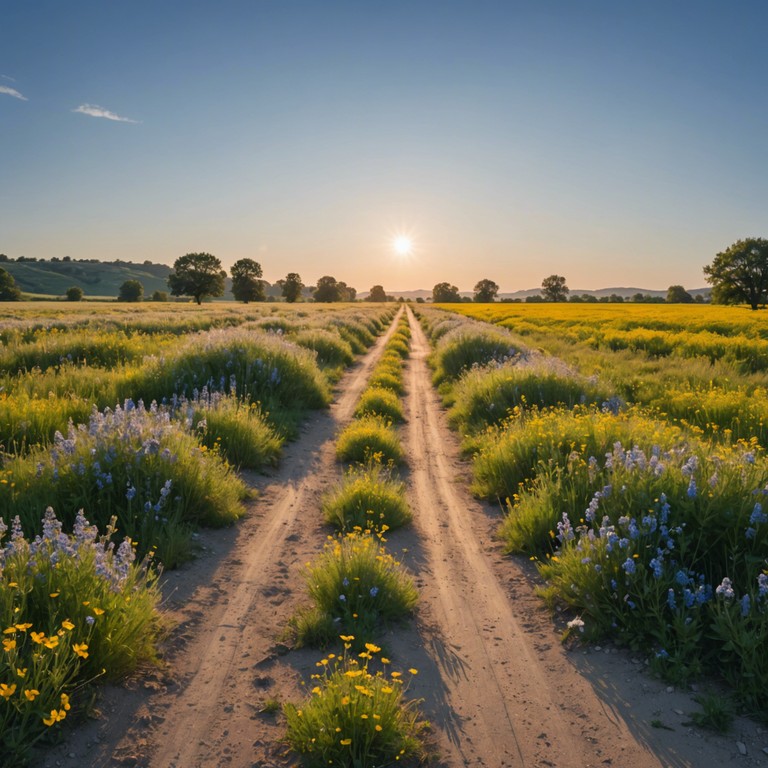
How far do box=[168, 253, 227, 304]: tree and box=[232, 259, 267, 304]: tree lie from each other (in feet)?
33.0

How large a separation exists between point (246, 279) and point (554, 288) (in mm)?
80420

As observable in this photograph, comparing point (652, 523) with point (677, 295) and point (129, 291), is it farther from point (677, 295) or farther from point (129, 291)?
point (677, 295)

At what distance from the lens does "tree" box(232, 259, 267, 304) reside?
93375 mm

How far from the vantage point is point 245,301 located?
97.3 meters

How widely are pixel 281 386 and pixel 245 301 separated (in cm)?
8954

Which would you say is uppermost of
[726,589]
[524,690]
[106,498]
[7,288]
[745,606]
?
[7,288]

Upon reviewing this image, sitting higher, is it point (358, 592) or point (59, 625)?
point (59, 625)

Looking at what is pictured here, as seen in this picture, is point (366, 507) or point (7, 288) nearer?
point (366, 507)

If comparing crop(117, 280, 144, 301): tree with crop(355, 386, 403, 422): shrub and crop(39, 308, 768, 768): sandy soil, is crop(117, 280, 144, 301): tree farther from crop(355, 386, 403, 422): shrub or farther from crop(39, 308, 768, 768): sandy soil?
crop(39, 308, 768, 768): sandy soil

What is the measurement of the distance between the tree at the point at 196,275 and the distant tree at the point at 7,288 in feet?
84.3

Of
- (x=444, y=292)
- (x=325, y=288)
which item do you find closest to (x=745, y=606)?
(x=325, y=288)

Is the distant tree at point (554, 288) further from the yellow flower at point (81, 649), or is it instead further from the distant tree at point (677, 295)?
the yellow flower at point (81, 649)

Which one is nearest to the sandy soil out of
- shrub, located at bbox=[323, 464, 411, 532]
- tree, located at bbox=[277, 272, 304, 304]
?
shrub, located at bbox=[323, 464, 411, 532]

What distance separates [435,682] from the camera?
3.63 meters
